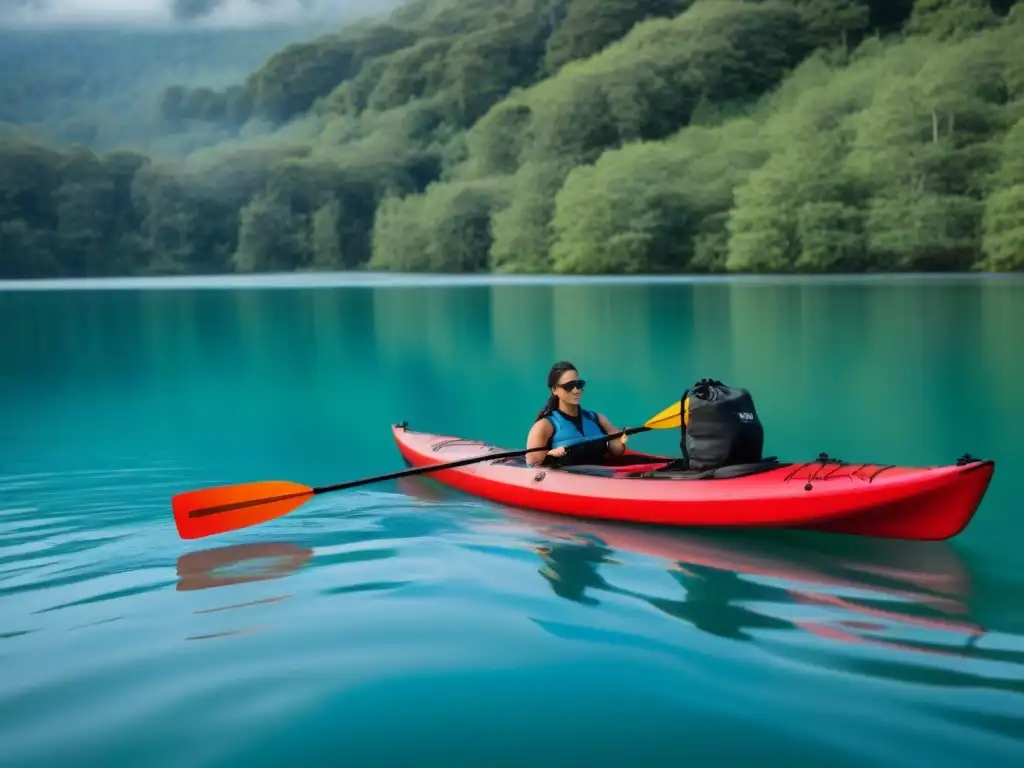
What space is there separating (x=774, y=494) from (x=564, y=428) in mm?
1730

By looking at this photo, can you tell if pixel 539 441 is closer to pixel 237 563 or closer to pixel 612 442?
pixel 612 442

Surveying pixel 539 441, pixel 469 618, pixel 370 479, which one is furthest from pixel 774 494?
pixel 370 479

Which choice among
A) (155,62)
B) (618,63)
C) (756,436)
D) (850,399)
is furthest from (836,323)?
(155,62)

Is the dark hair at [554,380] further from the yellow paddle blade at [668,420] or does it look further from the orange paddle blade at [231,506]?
the orange paddle blade at [231,506]

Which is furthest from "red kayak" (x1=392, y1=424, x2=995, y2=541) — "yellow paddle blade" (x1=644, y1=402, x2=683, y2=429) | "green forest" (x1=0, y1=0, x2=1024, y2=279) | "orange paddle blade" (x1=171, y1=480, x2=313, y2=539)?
"green forest" (x1=0, y1=0, x2=1024, y2=279)

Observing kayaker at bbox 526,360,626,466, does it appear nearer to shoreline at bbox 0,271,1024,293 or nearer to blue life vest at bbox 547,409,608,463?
blue life vest at bbox 547,409,608,463

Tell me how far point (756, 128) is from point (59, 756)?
241 feet

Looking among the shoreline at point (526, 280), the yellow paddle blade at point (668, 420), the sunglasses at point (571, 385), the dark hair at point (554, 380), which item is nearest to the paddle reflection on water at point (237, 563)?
the dark hair at point (554, 380)

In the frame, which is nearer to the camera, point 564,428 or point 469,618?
point 469,618

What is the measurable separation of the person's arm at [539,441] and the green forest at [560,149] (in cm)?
4871

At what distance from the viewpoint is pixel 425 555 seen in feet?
20.8

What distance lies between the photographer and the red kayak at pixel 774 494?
5840mm

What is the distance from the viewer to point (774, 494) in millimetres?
6203

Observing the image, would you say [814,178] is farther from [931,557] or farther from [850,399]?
[931,557]
